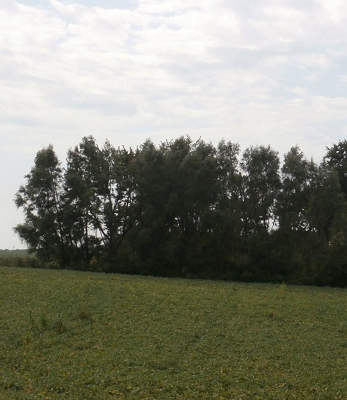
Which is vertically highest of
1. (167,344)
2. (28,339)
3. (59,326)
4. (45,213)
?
(45,213)

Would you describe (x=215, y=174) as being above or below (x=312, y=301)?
above

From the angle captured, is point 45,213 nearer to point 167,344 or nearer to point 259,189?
point 259,189

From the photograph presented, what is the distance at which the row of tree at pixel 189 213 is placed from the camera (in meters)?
51.9

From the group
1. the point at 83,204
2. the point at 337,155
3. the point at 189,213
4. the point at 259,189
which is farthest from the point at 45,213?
the point at 337,155

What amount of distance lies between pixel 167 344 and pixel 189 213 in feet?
119

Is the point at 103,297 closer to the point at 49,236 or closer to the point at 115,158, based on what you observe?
the point at 49,236

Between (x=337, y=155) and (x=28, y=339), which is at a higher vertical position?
(x=337, y=155)

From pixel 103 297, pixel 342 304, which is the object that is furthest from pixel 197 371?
pixel 342 304

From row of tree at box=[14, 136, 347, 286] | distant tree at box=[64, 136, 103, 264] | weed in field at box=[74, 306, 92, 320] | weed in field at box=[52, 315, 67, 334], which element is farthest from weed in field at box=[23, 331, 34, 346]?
distant tree at box=[64, 136, 103, 264]

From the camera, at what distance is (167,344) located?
21.1m

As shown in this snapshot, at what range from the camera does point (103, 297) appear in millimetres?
28578

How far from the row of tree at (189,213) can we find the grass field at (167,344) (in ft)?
68.7

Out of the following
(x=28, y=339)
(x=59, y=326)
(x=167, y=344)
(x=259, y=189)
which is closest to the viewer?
(x=167, y=344)

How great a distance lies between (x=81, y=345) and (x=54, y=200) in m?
41.0
